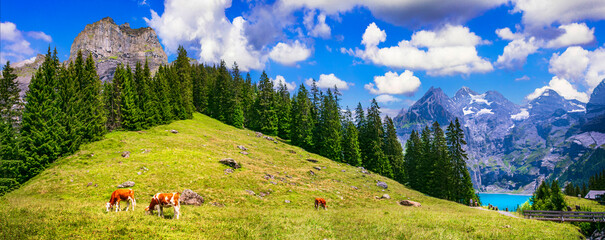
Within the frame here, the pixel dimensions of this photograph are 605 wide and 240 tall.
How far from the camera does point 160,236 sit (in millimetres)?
12203

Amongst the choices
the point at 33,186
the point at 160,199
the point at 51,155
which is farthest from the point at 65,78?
the point at 160,199

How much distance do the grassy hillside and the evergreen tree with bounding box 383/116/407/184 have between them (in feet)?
92.6

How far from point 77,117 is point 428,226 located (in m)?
51.6

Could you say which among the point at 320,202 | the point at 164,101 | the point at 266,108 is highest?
the point at 266,108

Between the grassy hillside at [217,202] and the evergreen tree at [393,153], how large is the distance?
2824 cm

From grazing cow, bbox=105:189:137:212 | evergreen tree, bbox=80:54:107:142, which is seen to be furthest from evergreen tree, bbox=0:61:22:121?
grazing cow, bbox=105:189:137:212

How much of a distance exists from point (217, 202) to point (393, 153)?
68109mm

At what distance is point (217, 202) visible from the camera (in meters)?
27.0

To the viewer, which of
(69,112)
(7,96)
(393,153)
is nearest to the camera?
(69,112)

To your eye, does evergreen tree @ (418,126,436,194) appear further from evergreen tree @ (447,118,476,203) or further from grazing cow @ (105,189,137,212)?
grazing cow @ (105,189,137,212)

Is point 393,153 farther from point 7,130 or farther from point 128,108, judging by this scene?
point 7,130

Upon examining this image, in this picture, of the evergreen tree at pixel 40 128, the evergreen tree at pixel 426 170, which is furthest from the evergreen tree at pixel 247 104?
the evergreen tree at pixel 40 128

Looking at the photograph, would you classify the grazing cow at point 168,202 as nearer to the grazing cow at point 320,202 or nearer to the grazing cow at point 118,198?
the grazing cow at point 118,198

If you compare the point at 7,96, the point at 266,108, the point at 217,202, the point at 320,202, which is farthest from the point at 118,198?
the point at 266,108
